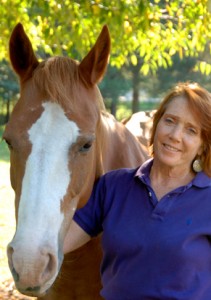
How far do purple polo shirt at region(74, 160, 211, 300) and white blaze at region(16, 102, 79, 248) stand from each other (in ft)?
1.29

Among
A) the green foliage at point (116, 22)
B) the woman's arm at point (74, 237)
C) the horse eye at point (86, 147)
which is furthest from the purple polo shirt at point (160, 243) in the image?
the green foliage at point (116, 22)

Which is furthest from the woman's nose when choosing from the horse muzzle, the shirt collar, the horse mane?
the horse muzzle

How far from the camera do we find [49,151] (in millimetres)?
2123

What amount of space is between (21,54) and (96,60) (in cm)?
37

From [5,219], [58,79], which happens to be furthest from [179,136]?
[5,219]

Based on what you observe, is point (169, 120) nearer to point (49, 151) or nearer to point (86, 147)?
point (86, 147)

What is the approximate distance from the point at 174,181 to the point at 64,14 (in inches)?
A: 108

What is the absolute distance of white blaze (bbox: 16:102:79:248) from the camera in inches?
78.2

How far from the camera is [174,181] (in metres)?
2.46

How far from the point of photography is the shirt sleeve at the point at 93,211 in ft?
8.57

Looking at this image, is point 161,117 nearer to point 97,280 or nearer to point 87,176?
point 87,176

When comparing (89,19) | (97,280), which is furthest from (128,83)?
(97,280)

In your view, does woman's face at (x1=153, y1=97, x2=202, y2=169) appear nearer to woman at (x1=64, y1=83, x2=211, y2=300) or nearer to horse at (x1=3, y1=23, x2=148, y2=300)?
woman at (x1=64, y1=83, x2=211, y2=300)

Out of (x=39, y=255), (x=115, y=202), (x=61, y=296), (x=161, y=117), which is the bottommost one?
(x=61, y=296)
